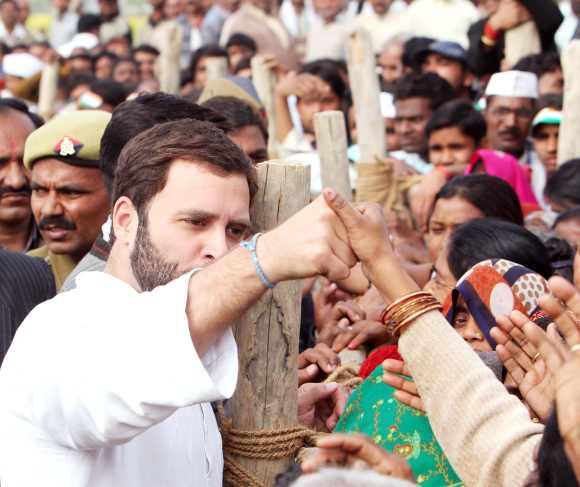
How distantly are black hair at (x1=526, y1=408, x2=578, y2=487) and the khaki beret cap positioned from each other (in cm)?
296

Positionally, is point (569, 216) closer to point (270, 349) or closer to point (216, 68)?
point (270, 349)

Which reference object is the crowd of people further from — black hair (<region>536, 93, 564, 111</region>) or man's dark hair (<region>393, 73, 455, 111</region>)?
man's dark hair (<region>393, 73, 455, 111</region>)

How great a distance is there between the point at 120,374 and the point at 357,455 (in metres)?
0.48

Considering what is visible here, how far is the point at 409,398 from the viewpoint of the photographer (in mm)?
2822

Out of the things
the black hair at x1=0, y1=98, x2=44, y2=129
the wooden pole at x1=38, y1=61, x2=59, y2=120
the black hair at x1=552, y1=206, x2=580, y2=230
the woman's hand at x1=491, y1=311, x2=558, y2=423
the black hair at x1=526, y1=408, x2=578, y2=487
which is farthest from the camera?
the wooden pole at x1=38, y1=61, x2=59, y2=120

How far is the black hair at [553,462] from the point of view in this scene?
1756 millimetres

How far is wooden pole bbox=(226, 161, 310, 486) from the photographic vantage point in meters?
3.03

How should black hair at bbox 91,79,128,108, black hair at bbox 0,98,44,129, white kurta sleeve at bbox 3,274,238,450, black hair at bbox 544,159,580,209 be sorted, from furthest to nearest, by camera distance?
black hair at bbox 91,79,128,108, black hair at bbox 544,159,580,209, black hair at bbox 0,98,44,129, white kurta sleeve at bbox 3,274,238,450

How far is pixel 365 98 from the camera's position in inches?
299

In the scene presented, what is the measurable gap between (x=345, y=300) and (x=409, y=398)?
77.4 inches

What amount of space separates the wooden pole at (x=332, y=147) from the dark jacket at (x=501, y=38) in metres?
2.92

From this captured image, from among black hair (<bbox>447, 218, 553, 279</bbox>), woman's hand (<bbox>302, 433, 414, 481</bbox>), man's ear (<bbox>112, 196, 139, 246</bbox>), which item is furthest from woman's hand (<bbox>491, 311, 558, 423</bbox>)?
black hair (<bbox>447, 218, 553, 279</bbox>)

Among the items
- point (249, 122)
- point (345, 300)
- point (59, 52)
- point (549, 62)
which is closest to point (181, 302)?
point (345, 300)

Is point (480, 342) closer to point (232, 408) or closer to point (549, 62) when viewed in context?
point (232, 408)
